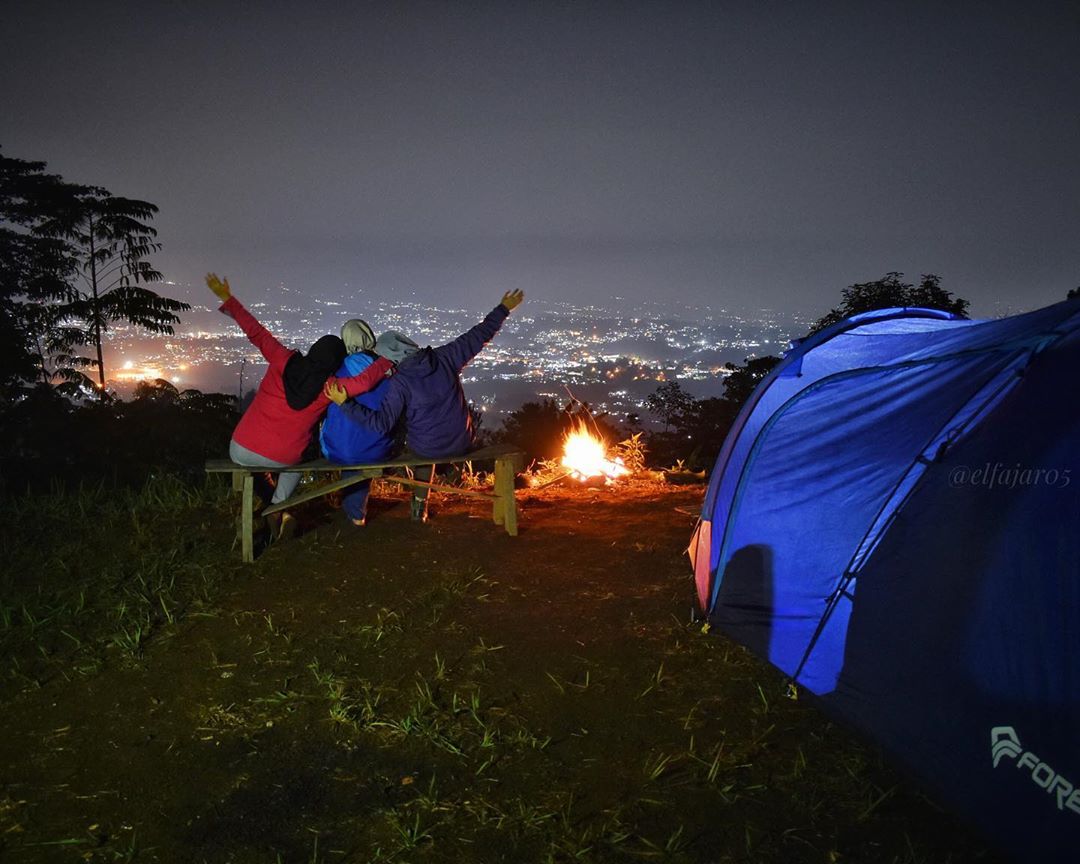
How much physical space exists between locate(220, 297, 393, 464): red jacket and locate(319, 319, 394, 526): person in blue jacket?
0.16 metres

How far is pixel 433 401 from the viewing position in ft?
19.4

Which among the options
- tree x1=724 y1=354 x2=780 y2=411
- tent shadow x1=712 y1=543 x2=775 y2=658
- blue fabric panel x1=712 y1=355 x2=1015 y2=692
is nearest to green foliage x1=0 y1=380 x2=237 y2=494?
tent shadow x1=712 y1=543 x2=775 y2=658

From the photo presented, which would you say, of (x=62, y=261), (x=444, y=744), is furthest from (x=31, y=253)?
(x=444, y=744)

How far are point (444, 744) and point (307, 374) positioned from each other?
3176mm

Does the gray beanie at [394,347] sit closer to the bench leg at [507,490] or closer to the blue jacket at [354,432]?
the blue jacket at [354,432]

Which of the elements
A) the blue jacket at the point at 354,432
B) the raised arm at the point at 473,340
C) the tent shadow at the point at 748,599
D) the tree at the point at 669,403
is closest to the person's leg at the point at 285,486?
the blue jacket at the point at 354,432

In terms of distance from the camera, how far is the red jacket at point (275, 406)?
18.1ft

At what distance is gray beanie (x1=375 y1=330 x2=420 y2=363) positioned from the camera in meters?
5.85

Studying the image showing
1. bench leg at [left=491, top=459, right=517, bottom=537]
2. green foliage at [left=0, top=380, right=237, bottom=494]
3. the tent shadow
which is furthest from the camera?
green foliage at [left=0, top=380, right=237, bottom=494]

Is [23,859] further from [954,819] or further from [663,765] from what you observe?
[954,819]

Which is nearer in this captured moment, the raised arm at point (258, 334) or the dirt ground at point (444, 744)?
the dirt ground at point (444, 744)

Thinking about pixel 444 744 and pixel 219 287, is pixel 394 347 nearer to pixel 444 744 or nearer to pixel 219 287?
pixel 219 287

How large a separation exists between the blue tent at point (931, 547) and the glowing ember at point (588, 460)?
3.94 meters

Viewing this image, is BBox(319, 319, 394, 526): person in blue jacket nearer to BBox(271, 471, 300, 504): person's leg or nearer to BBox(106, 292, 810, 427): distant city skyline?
BBox(271, 471, 300, 504): person's leg
